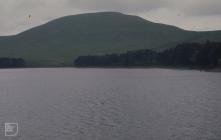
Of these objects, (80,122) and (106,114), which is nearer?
(80,122)

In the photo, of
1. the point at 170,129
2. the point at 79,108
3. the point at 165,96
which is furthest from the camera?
the point at 165,96

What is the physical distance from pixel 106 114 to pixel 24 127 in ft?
43.9

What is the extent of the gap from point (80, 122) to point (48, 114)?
32.9ft

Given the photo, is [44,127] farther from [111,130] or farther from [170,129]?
[170,129]

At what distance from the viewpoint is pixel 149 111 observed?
2869 inches

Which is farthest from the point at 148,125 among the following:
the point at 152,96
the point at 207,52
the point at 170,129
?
the point at 207,52

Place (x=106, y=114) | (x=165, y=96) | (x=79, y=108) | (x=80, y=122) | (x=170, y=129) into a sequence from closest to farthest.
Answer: (x=170, y=129) < (x=80, y=122) < (x=106, y=114) < (x=79, y=108) < (x=165, y=96)

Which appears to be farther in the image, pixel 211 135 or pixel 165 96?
pixel 165 96

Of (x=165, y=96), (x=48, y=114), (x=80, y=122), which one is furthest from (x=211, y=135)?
(x=165, y=96)

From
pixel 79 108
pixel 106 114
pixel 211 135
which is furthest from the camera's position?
pixel 79 108

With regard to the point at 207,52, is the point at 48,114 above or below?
below

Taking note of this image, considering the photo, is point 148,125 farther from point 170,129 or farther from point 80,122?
point 80,122

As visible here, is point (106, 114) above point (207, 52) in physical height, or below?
below

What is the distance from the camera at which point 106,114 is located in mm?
70062
